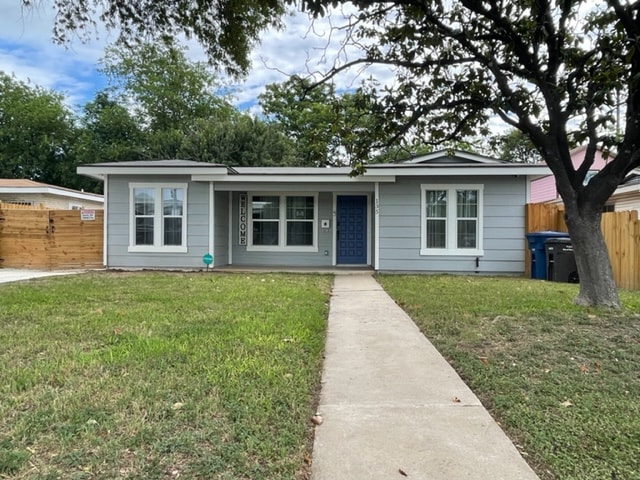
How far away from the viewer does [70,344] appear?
178 inches

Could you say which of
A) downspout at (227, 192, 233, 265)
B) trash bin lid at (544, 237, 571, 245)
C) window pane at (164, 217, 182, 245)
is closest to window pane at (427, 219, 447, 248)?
trash bin lid at (544, 237, 571, 245)

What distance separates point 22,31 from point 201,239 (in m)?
6.84

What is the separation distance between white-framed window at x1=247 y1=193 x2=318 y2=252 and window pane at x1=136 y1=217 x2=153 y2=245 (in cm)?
288

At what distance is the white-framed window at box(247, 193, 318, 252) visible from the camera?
44.8 feet

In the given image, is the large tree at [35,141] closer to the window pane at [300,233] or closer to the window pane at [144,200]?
the window pane at [144,200]

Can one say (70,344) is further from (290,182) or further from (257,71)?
(290,182)

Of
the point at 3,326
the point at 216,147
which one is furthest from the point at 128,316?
the point at 216,147

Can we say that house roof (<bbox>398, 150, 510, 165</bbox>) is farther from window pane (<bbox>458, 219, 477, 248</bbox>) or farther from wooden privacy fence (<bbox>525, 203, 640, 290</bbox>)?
wooden privacy fence (<bbox>525, 203, 640, 290</bbox>)

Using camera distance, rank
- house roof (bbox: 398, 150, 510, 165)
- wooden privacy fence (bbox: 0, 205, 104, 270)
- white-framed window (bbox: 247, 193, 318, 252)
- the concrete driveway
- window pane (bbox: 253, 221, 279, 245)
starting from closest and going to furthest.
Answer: the concrete driveway → house roof (bbox: 398, 150, 510, 165) → wooden privacy fence (bbox: 0, 205, 104, 270) → white-framed window (bbox: 247, 193, 318, 252) → window pane (bbox: 253, 221, 279, 245)

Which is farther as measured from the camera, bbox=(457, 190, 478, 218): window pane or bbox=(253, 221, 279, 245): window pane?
bbox=(253, 221, 279, 245): window pane

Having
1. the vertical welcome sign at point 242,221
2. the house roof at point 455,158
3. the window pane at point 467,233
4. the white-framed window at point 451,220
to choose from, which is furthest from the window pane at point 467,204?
the vertical welcome sign at point 242,221

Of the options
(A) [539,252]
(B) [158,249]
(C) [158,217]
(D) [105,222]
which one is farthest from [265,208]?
(A) [539,252]

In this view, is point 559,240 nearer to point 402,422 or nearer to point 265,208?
point 265,208

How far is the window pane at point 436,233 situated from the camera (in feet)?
39.5
